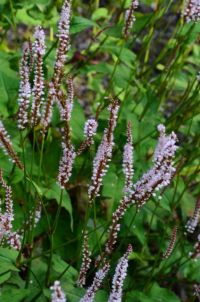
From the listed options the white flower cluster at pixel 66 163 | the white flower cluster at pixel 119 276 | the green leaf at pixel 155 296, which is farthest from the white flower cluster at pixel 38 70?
the green leaf at pixel 155 296

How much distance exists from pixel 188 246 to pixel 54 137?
89 cm

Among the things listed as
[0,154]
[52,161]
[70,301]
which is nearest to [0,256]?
[70,301]

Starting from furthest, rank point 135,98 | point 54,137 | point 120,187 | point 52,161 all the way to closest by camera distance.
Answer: point 135,98 < point 54,137 < point 52,161 < point 120,187

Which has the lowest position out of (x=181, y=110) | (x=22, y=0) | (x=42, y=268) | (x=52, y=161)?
(x=42, y=268)

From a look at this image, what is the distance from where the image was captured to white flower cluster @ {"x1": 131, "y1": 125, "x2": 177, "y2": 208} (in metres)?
1.55

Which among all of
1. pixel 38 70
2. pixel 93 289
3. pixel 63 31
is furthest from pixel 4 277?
pixel 63 31

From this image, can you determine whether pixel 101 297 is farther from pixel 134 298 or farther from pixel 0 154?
pixel 0 154

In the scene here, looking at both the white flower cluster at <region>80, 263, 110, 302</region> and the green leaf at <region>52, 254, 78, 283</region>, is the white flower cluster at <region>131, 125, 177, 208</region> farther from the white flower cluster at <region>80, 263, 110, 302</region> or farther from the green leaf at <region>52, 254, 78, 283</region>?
the green leaf at <region>52, 254, 78, 283</region>

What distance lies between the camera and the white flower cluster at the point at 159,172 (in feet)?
5.09

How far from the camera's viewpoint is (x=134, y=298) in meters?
2.24

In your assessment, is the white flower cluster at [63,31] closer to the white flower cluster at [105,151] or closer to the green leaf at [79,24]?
the white flower cluster at [105,151]

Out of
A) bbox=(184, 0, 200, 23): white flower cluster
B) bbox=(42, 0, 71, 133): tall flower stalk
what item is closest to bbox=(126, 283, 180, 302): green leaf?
bbox=(42, 0, 71, 133): tall flower stalk

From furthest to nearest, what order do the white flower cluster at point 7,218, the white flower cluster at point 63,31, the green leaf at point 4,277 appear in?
the green leaf at point 4,277 → the white flower cluster at point 7,218 → the white flower cluster at point 63,31

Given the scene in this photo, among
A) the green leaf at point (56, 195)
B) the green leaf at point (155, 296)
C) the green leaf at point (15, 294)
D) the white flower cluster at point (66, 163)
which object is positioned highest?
the white flower cluster at point (66, 163)
